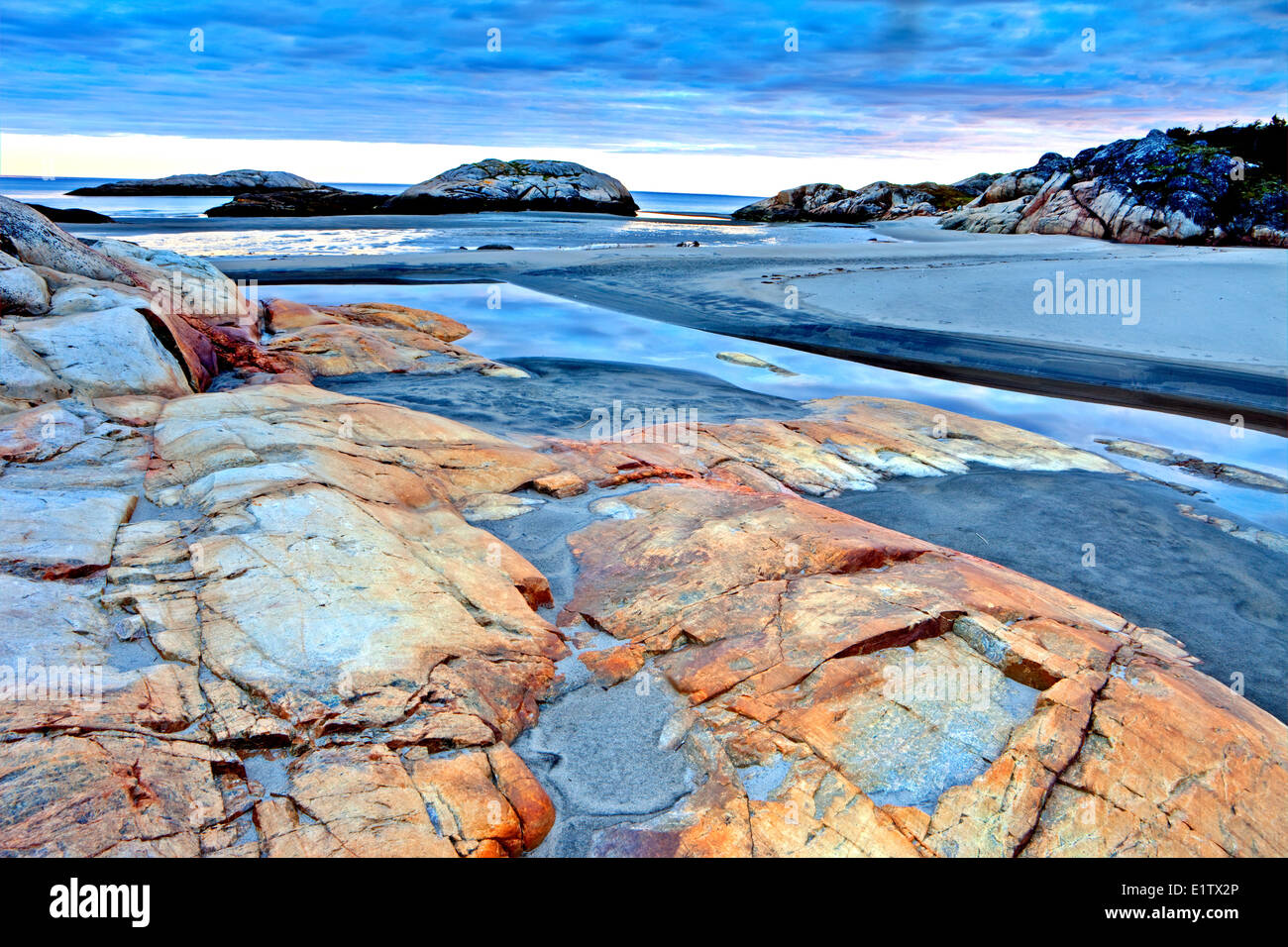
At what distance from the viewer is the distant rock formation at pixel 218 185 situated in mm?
61375

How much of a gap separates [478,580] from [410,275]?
680 inches

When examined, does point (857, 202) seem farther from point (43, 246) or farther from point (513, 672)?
point (513, 672)

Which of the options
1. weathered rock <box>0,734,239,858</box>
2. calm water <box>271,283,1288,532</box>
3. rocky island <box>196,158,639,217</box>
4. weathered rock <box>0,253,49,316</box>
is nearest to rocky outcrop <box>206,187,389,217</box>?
rocky island <box>196,158,639,217</box>

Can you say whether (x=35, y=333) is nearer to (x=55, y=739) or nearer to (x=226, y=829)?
(x=55, y=739)

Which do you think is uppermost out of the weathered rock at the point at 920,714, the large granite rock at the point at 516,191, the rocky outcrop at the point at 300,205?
the large granite rock at the point at 516,191

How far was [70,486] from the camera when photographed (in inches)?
183

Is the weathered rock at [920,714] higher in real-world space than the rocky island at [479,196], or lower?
lower

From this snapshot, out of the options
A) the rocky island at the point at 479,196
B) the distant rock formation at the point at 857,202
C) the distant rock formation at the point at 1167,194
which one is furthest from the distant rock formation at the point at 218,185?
the distant rock formation at the point at 1167,194

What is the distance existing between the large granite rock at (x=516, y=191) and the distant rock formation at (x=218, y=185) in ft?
48.5

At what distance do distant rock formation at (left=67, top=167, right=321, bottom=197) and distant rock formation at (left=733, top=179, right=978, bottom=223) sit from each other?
36.3 m

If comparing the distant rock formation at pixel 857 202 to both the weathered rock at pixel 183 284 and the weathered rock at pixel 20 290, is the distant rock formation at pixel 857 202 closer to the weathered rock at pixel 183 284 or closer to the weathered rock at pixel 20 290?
the weathered rock at pixel 183 284

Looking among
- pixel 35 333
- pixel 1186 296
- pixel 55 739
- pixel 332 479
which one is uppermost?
pixel 1186 296

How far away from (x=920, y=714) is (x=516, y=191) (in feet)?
174
